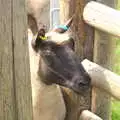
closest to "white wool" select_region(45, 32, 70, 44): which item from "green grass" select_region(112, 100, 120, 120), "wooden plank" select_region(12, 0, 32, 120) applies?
"wooden plank" select_region(12, 0, 32, 120)

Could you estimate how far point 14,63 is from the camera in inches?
60.7

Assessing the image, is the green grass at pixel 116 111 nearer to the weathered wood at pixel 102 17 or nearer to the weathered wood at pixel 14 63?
the weathered wood at pixel 102 17

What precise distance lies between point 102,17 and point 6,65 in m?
1.27

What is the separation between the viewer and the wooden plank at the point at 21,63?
4.95 ft

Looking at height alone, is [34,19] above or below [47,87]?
above

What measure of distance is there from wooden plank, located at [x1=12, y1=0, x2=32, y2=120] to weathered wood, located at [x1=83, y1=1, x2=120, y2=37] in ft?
3.39

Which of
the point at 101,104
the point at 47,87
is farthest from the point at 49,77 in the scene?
the point at 101,104

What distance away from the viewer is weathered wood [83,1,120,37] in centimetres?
254

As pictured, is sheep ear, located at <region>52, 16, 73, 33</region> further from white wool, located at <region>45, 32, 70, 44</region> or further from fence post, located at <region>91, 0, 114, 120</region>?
fence post, located at <region>91, 0, 114, 120</region>

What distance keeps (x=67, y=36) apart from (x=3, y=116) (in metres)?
1.23

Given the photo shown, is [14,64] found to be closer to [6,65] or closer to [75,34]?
[6,65]

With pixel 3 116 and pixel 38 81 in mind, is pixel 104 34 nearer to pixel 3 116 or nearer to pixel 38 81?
pixel 38 81

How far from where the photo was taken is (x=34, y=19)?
2725mm

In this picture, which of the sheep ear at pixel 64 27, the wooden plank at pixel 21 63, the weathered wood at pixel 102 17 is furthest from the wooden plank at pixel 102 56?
the wooden plank at pixel 21 63
